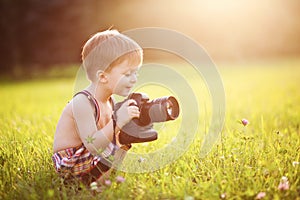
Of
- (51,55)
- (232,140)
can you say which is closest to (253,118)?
(232,140)

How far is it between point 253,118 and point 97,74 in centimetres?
287

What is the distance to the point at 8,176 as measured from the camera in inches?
126

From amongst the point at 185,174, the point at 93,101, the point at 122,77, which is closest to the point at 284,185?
the point at 185,174

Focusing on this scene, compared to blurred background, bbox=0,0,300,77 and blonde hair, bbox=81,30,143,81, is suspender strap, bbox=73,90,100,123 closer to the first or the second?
blonde hair, bbox=81,30,143,81

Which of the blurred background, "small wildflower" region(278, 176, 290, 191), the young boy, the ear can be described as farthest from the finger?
the blurred background

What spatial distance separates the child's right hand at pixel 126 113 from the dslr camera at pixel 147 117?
0.18 ft

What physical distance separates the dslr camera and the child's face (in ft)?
0.36

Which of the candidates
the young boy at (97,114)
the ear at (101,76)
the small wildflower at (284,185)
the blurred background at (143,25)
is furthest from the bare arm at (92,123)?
the blurred background at (143,25)

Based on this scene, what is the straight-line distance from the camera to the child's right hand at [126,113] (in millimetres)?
3057

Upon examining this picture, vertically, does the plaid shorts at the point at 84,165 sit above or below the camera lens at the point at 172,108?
below

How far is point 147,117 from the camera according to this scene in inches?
123

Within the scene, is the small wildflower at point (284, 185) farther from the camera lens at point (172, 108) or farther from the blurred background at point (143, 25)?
the blurred background at point (143, 25)

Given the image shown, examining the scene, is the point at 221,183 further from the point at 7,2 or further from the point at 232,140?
the point at 7,2

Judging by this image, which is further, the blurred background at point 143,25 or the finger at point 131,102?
the blurred background at point 143,25
